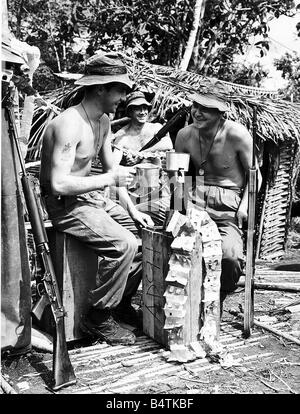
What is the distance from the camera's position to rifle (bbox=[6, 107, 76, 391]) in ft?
11.3

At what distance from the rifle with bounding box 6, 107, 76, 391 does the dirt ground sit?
147mm

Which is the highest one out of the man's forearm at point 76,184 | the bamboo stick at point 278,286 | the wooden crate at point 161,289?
the man's forearm at point 76,184

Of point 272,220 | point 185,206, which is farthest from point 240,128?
point 272,220

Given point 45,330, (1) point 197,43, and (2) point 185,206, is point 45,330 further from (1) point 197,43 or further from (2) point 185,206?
(1) point 197,43

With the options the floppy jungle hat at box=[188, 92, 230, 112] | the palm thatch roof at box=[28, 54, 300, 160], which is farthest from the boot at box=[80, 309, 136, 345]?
the palm thatch roof at box=[28, 54, 300, 160]

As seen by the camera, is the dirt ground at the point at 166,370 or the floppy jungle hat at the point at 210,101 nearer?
the dirt ground at the point at 166,370

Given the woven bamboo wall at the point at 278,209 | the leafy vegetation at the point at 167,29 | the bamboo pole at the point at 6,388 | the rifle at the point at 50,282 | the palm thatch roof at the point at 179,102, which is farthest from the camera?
the leafy vegetation at the point at 167,29

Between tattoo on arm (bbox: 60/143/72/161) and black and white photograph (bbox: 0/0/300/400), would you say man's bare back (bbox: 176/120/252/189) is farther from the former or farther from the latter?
tattoo on arm (bbox: 60/143/72/161)

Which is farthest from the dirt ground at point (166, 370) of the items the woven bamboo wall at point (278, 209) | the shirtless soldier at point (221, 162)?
the woven bamboo wall at point (278, 209)

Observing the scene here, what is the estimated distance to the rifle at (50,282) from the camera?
11.3ft

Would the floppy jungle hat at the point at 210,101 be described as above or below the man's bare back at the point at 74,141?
above

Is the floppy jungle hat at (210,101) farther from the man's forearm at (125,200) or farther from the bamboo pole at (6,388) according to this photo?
the bamboo pole at (6,388)

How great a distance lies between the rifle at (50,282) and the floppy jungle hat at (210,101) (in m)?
1.67

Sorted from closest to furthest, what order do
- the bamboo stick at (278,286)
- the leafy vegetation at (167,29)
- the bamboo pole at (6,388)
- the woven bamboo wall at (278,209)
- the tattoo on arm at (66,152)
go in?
the bamboo pole at (6,388) < the tattoo on arm at (66,152) < the bamboo stick at (278,286) < the woven bamboo wall at (278,209) < the leafy vegetation at (167,29)
